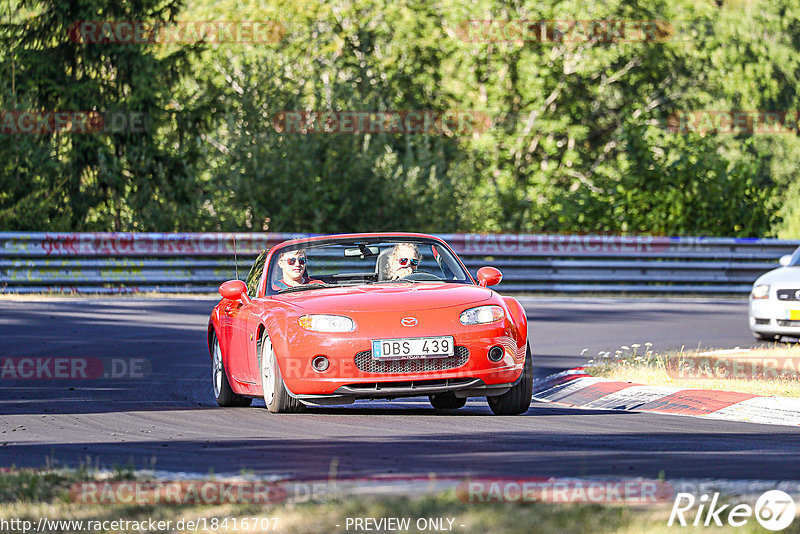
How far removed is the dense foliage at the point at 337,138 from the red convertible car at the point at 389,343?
1918cm

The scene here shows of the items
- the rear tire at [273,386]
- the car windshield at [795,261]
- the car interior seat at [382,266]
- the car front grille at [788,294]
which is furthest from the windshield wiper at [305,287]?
the car windshield at [795,261]

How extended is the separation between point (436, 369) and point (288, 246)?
2.19 metres

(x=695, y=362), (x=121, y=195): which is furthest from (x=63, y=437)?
(x=121, y=195)

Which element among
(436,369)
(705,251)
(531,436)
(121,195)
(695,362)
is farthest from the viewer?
(121,195)

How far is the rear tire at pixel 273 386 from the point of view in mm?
10172

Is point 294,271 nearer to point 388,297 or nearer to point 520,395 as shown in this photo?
point 388,297

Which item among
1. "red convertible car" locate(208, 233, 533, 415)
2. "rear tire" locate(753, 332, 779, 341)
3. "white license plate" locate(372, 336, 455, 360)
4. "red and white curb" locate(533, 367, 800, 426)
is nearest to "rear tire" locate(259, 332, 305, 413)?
"red convertible car" locate(208, 233, 533, 415)

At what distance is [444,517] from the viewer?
5.46m

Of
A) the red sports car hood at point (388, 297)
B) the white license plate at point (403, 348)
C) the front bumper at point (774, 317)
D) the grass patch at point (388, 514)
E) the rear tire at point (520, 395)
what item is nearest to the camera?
the grass patch at point (388, 514)

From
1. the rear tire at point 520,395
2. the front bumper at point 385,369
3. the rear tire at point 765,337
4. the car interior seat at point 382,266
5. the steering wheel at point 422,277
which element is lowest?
the rear tire at point 765,337

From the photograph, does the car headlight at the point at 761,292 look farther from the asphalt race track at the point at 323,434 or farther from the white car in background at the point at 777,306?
the asphalt race track at the point at 323,434

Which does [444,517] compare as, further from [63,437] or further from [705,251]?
[705,251]

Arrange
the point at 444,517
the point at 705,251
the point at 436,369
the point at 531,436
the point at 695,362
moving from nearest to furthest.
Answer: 1. the point at 444,517
2. the point at 531,436
3. the point at 436,369
4. the point at 695,362
5. the point at 705,251

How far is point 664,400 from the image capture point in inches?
436
